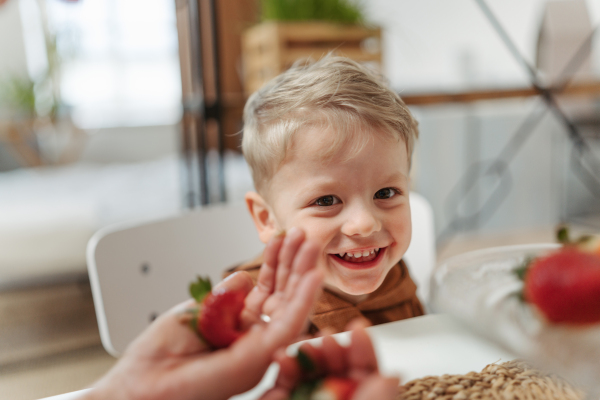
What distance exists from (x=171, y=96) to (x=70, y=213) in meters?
0.50

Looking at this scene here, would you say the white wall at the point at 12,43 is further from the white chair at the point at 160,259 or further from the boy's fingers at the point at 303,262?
the boy's fingers at the point at 303,262

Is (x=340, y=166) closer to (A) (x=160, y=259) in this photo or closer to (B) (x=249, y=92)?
(A) (x=160, y=259)

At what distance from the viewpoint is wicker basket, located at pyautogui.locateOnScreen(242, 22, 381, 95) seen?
60 centimetres

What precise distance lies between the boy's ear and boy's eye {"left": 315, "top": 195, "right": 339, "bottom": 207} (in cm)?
5

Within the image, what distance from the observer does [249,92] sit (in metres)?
0.62

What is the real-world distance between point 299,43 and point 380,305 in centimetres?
41

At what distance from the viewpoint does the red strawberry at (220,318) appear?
18cm

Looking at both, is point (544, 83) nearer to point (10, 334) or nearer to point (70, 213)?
point (10, 334)

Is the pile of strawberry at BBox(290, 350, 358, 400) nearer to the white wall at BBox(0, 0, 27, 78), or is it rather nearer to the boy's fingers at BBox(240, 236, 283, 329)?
the boy's fingers at BBox(240, 236, 283, 329)

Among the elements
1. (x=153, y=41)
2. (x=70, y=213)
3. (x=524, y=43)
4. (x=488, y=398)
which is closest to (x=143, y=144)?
(x=70, y=213)

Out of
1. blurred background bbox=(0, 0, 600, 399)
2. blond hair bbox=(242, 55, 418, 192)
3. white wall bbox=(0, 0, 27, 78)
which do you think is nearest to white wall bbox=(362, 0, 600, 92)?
blurred background bbox=(0, 0, 600, 399)

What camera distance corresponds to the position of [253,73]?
0.64 m

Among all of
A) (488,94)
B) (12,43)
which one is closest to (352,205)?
(488,94)

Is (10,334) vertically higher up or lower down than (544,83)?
lower down
